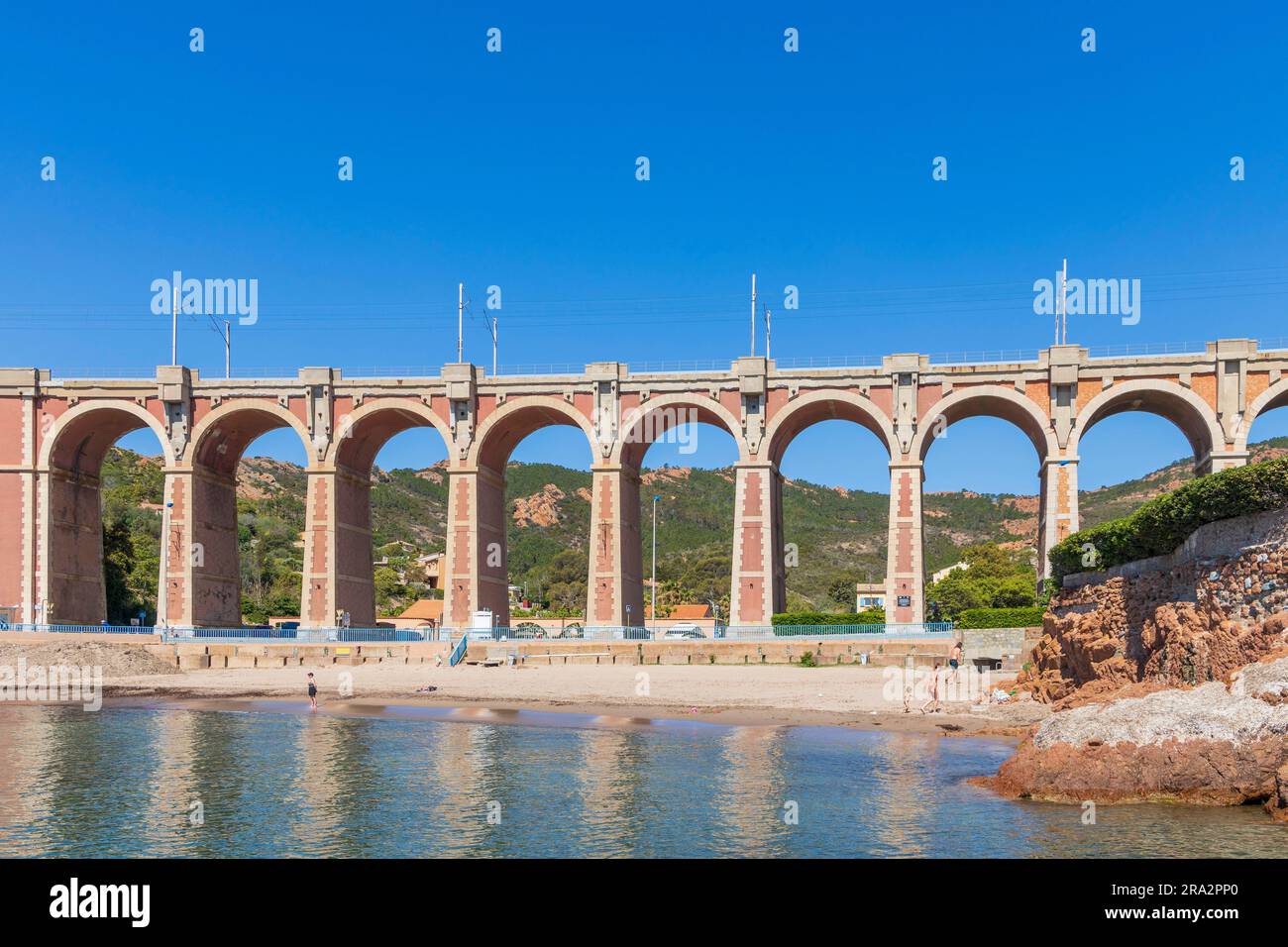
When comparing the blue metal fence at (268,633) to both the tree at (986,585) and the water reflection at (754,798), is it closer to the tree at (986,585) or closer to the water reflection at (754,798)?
the water reflection at (754,798)

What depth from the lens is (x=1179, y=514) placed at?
30.2 meters

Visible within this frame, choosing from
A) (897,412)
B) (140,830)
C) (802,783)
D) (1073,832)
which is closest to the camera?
(1073,832)

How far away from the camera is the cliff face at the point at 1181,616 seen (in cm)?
2484

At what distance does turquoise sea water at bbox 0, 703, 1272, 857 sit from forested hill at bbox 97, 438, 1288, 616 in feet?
200

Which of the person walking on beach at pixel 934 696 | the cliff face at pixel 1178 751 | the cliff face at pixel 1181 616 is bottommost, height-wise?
the person walking on beach at pixel 934 696

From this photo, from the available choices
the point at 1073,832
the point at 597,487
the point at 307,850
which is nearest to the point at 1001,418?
the point at 597,487

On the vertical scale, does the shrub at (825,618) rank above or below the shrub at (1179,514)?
below

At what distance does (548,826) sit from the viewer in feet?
69.3

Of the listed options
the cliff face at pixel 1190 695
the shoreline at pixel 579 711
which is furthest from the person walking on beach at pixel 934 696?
the cliff face at pixel 1190 695

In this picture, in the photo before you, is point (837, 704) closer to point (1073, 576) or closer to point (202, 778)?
point (1073, 576)

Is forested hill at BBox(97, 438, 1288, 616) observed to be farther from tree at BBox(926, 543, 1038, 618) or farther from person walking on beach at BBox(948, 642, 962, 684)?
person walking on beach at BBox(948, 642, 962, 684)

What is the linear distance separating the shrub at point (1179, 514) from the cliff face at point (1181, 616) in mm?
395

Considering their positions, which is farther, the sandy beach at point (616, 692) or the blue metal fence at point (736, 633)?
the blue metal fence at point (736, 633)

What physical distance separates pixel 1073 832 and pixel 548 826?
30.3 ft
